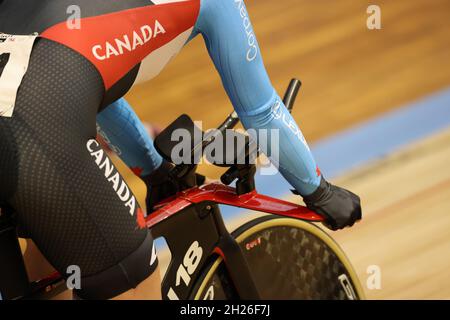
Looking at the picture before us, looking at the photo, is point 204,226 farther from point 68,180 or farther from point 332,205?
point 68,180

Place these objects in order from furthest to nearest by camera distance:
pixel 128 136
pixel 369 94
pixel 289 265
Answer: pixel 369 94 < pixel 289 265 < pixel 128 136

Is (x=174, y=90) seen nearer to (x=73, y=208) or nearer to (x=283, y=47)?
(x=283, y=47)

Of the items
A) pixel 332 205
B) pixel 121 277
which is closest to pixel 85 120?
pixel 121 277

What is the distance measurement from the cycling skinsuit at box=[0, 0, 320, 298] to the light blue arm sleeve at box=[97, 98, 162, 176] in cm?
39

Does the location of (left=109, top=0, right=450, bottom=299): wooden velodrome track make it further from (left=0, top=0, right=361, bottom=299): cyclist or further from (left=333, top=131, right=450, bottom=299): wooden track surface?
(left=0, top=0, right=361, bottom=299): cyclist

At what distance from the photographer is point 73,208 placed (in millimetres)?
1985

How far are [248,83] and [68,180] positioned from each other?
625 mm

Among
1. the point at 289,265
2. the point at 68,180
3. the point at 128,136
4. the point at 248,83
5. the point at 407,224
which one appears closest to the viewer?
the point at 68,180

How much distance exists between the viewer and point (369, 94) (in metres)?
5.31

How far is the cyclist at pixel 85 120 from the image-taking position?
1953 mm

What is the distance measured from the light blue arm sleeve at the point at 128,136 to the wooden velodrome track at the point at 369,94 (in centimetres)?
131

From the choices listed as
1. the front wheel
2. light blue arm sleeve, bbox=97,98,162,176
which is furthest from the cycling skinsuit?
the front wheel

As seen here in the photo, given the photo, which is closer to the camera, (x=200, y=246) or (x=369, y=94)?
(x=200, y=246)

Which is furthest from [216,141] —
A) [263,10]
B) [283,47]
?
[263,10]
